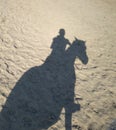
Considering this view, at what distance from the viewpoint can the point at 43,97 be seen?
507cm

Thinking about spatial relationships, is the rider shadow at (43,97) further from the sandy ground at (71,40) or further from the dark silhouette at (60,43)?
the dark silhouette at (60,43)

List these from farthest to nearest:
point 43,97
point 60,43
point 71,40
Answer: point 71,40 < point 60,43 < point 43,97

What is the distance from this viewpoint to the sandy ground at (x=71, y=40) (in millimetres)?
4953

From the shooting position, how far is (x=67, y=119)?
4578mm

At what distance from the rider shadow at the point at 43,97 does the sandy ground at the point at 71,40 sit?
154 mm

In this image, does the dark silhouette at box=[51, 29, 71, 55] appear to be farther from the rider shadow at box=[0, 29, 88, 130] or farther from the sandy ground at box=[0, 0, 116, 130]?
the rider shadow at box=[0, 29, 88, 130]

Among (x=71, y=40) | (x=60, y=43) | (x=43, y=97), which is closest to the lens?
(x=43, y=97)

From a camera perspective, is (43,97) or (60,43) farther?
(60,43)

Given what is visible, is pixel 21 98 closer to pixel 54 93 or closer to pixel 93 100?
pixel 54 93

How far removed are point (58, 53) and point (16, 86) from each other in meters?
2.28

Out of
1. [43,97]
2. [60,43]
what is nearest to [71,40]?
[60,43]

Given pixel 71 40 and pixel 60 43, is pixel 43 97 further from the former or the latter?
pixel 71 40

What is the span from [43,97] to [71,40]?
3.42 metres

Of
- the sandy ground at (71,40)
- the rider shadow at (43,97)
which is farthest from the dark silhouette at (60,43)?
the rider shadow at (43,97)
